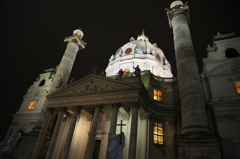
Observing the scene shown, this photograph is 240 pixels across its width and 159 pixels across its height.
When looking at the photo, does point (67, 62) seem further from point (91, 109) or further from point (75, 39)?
point (91, 109)

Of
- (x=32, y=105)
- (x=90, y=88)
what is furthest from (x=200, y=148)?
(x=32, y=105)

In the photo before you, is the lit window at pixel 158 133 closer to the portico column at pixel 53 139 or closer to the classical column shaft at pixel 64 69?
the portico column at pixel 53 139

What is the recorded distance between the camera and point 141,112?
74.4 feet

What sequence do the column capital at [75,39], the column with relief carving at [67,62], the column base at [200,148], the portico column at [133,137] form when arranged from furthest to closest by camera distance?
1. the column capital at [75,39]
2. the column with relief carving at [67,62]
3. the portico column at [133,137]
4. the column base at [200,148]

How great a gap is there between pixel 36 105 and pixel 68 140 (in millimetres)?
17225

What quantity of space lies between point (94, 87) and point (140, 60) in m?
18.9

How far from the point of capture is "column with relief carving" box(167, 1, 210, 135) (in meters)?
17.2

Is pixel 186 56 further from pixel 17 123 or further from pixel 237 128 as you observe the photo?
pixel 17 123

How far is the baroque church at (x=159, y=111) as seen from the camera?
17.6 m

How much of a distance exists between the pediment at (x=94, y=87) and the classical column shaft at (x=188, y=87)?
18.1 feet

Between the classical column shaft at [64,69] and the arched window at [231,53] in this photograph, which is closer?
the arched window at [231,53]

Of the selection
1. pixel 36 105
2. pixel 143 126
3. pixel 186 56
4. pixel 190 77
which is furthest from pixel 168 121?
pixel 36 105

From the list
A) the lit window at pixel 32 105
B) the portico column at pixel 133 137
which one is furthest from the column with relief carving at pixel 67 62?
the portico column at pixel 133 137

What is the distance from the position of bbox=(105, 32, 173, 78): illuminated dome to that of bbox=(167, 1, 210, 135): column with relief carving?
44.9 ft
